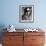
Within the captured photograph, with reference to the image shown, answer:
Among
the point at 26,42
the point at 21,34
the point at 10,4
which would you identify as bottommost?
the point at 26,42

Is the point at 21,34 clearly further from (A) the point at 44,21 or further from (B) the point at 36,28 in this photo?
(A) the point at 44,21

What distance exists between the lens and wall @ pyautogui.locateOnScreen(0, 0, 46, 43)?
3930 millimetres

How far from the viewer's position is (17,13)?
13.0 feet

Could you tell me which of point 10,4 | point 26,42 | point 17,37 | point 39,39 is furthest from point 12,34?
point 10,4

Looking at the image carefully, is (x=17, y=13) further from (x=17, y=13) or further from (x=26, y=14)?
(x=26, y=14)

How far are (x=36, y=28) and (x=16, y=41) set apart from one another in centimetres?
84

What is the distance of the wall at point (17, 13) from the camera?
3930mm

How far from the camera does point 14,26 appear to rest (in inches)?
156

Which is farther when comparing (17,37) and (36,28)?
(36,28)

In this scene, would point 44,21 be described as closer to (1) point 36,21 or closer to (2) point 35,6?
(1) point 36,21

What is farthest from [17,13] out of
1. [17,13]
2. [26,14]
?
[26,14]

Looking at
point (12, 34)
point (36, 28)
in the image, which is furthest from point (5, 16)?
point (36, 28)

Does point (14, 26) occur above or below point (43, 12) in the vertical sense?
below

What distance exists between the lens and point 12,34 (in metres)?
3.46
